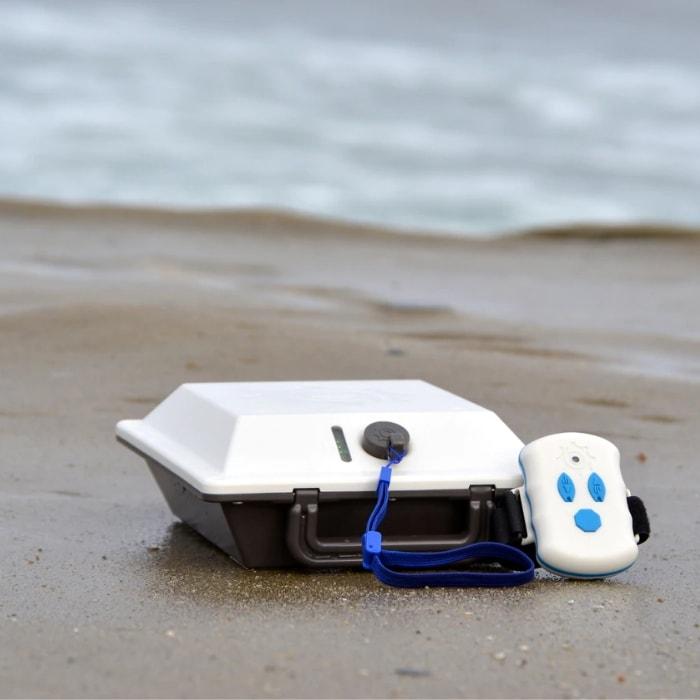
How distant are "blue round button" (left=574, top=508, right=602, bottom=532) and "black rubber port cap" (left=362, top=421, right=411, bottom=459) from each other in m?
0.44

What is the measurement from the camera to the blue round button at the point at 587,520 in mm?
3334

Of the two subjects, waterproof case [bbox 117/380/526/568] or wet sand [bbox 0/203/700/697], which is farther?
waterproof case [bbox 117/380/526/568]

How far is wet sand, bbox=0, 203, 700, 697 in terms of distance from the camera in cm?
282

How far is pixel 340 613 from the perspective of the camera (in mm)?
3115

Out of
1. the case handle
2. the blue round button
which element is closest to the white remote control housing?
the blue round button

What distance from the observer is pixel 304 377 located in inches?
235

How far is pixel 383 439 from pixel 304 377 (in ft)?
8.49

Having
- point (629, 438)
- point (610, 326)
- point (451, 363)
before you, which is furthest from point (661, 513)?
point (610, 326)

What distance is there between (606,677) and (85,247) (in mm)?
8327

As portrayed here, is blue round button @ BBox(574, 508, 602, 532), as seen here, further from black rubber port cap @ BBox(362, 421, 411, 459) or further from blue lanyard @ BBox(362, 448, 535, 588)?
black rubber port cap @ BBox(362, 421, 411, 459)

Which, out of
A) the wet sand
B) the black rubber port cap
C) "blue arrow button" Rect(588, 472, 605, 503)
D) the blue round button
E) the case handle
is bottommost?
the wet sand

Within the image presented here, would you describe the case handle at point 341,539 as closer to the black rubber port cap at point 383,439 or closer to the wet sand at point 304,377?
the wet sand at point 304,377

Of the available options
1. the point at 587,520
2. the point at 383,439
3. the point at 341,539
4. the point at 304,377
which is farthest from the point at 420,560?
the point at 304,377

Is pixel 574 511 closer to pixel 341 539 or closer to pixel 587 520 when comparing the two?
pixel 587 520
